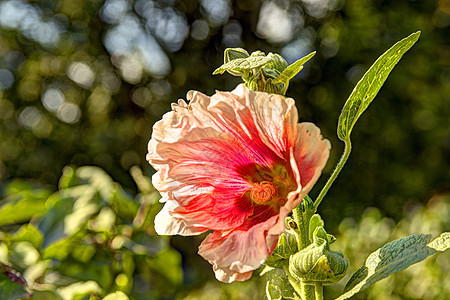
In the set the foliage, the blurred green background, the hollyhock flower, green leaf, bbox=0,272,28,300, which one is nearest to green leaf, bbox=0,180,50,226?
the foliage

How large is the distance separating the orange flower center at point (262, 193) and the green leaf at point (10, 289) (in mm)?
336

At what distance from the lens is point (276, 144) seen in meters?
0.38

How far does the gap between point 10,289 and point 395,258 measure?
18.1 inches

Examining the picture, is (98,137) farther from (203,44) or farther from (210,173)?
(210,173)

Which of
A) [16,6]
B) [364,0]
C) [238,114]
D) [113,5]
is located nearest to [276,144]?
[238,114]

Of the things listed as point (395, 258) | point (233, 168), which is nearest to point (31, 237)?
point (233, 168)

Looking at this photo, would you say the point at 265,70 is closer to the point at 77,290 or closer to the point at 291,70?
the point at 291,70

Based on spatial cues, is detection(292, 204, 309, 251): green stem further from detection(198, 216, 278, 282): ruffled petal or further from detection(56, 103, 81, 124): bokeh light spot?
detection(56, 103, 81, 124): bokeh light spot

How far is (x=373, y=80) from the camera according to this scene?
0.35 m

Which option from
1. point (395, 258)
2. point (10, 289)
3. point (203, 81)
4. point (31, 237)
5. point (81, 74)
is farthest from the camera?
point (81, 74)

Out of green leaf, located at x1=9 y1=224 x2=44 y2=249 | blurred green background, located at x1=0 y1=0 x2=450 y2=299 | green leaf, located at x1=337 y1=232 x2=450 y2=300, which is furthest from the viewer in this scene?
blurred green background, located at x1=0 y1=0 x2=450 y2=299

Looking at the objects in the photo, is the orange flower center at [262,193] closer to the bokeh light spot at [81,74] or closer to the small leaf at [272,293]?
the small leaf at [272,293]

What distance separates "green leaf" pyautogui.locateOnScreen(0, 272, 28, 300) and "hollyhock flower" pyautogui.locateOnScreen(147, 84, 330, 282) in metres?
0.28

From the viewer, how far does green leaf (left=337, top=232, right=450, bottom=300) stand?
31cm
